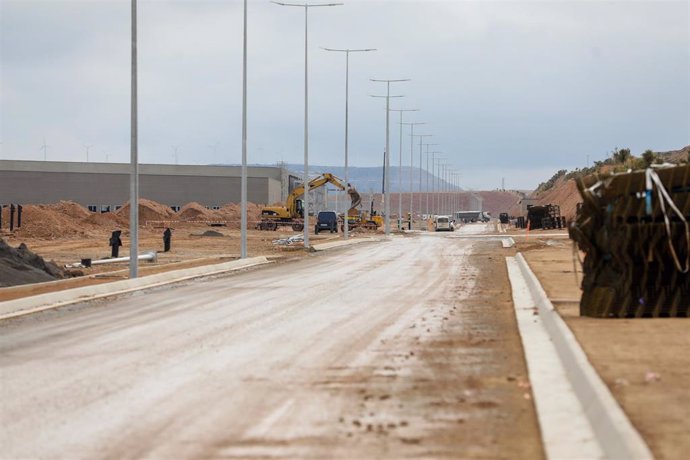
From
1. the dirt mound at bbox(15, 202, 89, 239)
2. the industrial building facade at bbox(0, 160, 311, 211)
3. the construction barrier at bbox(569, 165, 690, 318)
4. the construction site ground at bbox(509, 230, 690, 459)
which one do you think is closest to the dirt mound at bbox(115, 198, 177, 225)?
the dirt mound at bbox(15, 202, 89, 239)

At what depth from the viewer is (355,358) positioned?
12055 millimetres

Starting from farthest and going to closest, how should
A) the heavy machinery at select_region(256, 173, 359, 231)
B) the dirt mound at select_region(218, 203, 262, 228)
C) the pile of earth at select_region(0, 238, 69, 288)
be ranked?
the dirt mound at select_region(218, 203, 262, 228)
the heavy machinery at select_region(256, 173, 359, 231)
the pile of earth at select_region(0, 238, 69, 288)

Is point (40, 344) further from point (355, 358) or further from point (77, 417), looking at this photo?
point (77, 417)

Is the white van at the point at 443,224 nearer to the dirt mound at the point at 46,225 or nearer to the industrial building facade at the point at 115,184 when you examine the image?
the industrial building facade at the point at 115,184

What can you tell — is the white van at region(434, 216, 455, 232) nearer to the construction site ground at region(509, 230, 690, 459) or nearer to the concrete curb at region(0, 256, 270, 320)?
the concrete curb at region(0, 256, 270, 320)

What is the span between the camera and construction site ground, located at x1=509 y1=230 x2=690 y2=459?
744cm

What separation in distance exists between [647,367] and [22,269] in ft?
67.5

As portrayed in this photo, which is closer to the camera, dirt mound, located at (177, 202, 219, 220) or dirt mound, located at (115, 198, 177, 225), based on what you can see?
dirt mound, located at (115, 198, 177, 225)

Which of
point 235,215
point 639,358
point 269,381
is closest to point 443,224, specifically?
point 235,215

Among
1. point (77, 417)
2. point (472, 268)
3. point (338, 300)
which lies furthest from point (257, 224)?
point (77, 417)

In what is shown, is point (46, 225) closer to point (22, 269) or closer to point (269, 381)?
point (22, 269)

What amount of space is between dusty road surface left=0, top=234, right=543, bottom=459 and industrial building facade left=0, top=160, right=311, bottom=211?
100548 millimetres

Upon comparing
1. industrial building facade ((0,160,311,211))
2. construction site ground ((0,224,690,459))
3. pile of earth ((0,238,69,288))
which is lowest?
pile of earth ((0,238,69,288))

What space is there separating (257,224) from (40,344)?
76.0 metres
